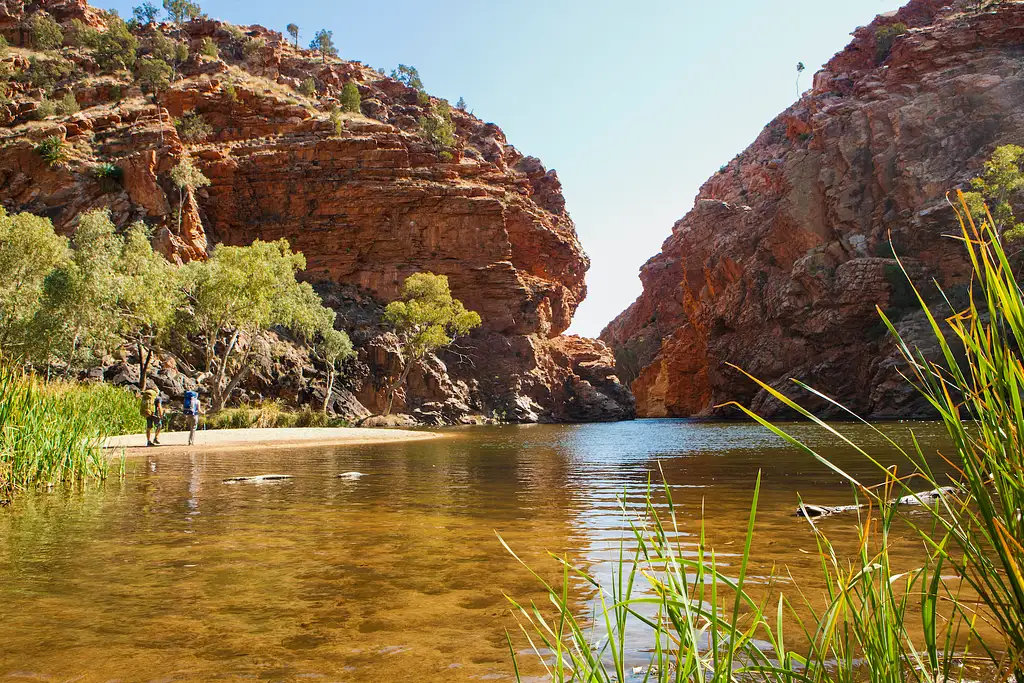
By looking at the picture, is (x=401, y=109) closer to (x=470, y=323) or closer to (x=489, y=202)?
(x=489, y=202)

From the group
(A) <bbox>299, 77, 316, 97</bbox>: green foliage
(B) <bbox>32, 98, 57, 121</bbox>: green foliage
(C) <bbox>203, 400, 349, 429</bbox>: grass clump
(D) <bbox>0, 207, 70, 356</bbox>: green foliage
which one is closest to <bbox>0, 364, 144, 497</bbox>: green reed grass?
(D) <bbox>0, 207, 70, 356</bbox>: green foliage

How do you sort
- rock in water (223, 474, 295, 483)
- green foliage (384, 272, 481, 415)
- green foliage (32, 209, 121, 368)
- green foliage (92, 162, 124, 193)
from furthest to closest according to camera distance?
1. green foliage (384, 272, 481, 415)
2. green foliage (92, 162, 124, 193)
3. green foliage (32, 209, 121, 368)
4. rock in water (223, 474, 295, 483)

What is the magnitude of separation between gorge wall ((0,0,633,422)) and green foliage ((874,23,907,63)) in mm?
36768

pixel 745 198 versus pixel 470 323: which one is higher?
pixel 745 198

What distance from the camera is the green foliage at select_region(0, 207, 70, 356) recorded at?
2722 centimetres

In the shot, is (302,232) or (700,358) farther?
(700,358)

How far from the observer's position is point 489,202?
65.4 metres

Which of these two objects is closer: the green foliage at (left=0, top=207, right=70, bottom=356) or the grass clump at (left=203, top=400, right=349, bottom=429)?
the green foliage at (left=0, top=207, right=70, bottom=356)

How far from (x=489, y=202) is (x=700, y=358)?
31357 mm

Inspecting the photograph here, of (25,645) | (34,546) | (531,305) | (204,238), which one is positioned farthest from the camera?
(531,305)

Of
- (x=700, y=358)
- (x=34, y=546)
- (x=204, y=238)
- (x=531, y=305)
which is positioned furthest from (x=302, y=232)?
(x=34, y=546)

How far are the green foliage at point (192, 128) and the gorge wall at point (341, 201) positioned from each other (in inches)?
31.1

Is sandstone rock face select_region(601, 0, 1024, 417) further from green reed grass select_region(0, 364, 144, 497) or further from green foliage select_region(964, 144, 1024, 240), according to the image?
green reed grass select_region(0, 364, 144, 497)

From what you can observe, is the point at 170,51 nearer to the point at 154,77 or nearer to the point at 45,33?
the point at 154,77
